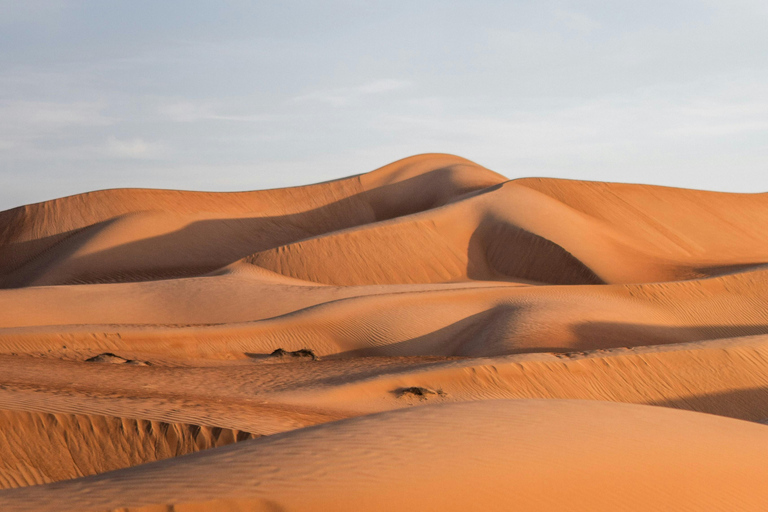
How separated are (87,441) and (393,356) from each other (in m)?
9.21

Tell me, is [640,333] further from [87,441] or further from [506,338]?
[87,441]

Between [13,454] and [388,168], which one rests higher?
[388,168]

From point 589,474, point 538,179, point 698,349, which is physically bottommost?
point 698,349

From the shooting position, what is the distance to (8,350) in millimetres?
13484

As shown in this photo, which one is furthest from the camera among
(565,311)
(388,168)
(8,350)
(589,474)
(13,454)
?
(388,168)

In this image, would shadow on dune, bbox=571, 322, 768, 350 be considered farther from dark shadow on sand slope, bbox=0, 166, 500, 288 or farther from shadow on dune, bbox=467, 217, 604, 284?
dark shadow on sand slope, bbox=0, 166, 500, 288

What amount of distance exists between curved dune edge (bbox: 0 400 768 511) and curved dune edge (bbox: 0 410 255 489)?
97.8 inches

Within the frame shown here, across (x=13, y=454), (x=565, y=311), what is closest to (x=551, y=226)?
(x=565, y=311)

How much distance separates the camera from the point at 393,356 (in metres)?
16.1

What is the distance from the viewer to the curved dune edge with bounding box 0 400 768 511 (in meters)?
4.12

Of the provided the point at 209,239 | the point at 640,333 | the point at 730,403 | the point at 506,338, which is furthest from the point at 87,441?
the point at 209,239

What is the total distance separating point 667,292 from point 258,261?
50.9 feet

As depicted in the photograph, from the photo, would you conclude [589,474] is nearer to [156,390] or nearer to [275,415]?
[275,415]

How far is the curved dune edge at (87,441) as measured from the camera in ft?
24.1
